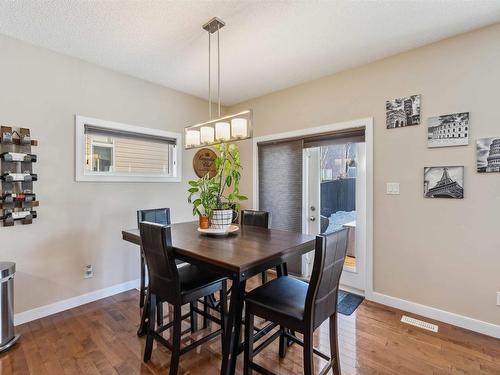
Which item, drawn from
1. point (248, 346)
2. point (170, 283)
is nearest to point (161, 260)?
point (170, 283)

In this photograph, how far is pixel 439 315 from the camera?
2.50 metres

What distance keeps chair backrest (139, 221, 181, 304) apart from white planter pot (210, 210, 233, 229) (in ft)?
1.68

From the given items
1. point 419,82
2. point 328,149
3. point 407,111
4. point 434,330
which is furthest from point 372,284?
point 419,82

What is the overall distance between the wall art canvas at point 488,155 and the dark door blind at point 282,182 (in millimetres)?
1847

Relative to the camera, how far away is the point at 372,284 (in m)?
2.91

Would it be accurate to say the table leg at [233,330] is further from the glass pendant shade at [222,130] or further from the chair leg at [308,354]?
the glass pendant shade at [222,130]

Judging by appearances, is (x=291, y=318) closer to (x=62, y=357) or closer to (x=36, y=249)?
(x=62, y=357)

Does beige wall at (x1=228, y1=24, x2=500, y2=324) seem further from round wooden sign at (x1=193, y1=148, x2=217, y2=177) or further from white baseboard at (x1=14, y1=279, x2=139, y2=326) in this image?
white baseboard at (x1=14, y1=279, x2=139, y2=326)

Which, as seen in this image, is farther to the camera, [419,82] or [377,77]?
[377,77]

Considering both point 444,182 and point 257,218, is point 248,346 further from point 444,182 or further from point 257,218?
point 444,182

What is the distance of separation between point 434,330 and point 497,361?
0.45 meters

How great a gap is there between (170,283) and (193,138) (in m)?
1.39

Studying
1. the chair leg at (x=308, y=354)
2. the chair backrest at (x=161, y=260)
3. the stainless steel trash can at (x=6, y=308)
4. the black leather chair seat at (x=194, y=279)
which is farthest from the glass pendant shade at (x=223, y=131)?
the stainless steel trash can at (x=6, y=308)

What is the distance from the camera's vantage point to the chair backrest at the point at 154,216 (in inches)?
105
